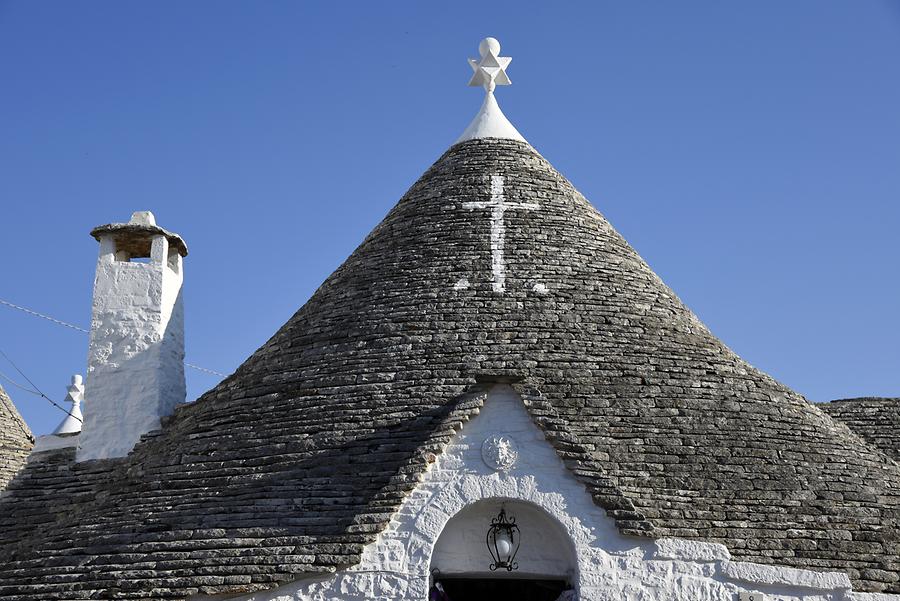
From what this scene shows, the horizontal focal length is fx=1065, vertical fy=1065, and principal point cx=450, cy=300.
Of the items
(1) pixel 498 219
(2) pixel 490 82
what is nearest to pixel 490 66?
(2) pixel 490 82

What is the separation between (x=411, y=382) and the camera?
10023mm

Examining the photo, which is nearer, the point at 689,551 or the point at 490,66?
the point at 689,551

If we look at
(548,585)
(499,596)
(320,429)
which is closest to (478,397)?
(320,429)

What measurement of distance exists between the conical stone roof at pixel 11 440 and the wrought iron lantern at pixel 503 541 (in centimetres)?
645

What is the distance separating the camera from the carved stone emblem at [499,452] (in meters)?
9.12

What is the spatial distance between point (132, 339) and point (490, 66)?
18.9 ft

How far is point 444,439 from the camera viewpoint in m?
9.19

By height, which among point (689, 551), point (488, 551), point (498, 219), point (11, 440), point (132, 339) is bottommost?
point (689, 551)

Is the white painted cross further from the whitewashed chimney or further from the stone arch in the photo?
the whitewashed chimney

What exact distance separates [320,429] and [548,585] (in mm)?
2687

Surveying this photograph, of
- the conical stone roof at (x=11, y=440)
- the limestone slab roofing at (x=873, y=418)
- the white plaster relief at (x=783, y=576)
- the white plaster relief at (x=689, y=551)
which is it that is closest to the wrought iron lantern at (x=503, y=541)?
the white plaster relief at (x=689, y=551)

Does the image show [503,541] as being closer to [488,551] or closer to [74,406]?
[488,551]

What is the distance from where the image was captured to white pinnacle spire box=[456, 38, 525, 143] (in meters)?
13.7

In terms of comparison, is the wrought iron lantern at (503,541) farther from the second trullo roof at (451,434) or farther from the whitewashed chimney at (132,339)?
the whitewashed chimney at (132,339)
